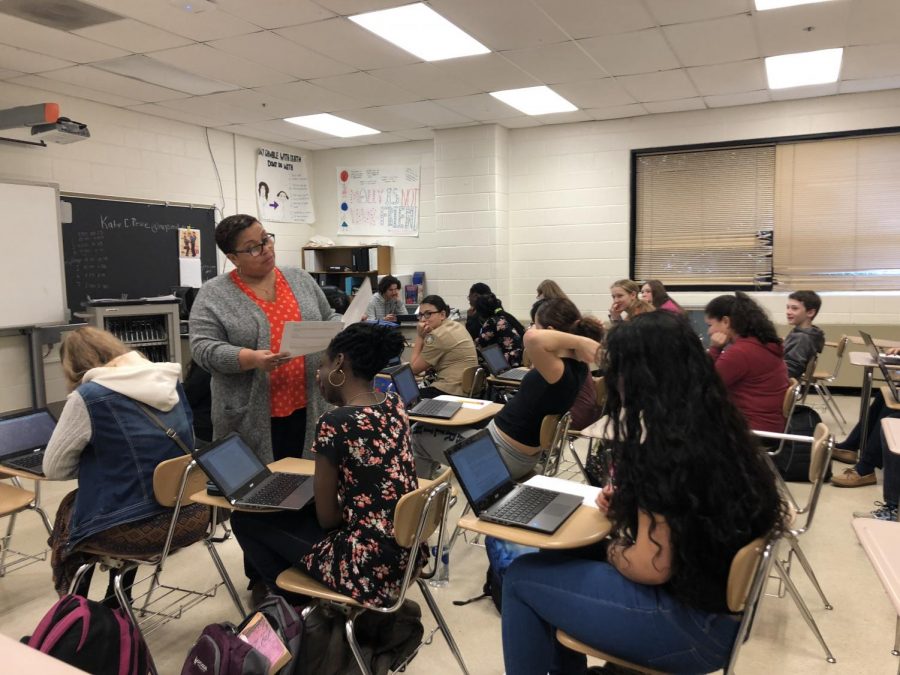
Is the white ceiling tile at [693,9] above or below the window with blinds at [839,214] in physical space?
above

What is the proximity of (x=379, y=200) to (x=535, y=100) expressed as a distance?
265 centimetres

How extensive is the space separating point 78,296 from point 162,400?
4.16m

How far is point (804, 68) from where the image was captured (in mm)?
5258

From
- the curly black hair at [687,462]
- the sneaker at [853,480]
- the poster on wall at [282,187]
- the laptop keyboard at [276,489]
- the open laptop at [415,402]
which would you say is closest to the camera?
the curly black hair at [687,462]

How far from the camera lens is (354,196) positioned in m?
8.23

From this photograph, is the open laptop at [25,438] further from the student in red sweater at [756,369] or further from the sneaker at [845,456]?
the sneaker at [845,456]

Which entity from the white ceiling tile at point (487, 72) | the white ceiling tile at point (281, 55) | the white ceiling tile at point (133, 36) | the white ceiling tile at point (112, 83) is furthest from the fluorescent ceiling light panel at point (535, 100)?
the white ceiling tile at point (112, 83)

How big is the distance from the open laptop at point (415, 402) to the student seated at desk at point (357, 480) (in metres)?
1.12

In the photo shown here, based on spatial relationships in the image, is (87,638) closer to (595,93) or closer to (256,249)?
(256,249)

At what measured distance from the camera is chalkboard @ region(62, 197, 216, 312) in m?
5.61

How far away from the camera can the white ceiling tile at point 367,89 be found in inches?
207

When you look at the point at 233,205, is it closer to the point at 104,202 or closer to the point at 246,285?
the point at 104,202

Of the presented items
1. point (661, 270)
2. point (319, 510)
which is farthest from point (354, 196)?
point (319, 510)

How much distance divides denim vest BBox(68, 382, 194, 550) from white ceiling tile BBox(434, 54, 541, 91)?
370 centimetres
